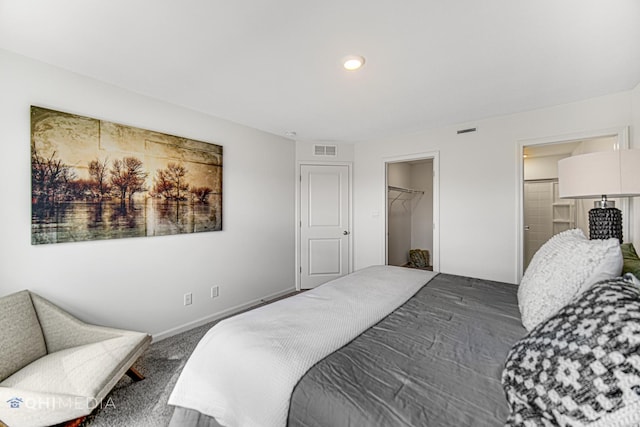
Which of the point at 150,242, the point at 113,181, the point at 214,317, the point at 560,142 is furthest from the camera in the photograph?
the point at 214,317

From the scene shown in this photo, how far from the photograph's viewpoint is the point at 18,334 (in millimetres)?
1651

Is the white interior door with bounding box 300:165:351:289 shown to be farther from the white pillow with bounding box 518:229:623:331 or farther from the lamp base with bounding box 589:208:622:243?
the white pillow with bounding box 518:229:623:331

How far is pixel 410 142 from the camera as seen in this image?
3.81 m

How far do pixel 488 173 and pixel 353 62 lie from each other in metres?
2.24

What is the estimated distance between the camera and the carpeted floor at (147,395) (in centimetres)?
160

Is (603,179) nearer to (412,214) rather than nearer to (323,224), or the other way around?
(323,224)

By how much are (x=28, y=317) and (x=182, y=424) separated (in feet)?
4.62

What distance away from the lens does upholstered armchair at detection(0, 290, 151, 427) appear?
1.34 meters

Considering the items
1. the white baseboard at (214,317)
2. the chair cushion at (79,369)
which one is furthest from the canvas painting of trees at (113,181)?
the white baseboard at (214,317)

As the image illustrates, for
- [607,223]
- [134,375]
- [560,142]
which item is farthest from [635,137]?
[134,375]

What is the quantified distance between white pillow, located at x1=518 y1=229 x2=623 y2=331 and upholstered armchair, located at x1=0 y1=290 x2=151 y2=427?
225 cm

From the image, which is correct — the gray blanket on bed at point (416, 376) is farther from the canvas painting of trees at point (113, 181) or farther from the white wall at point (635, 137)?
the canvas painting of trees at point (113, 181)

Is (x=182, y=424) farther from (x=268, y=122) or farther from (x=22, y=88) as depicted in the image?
(x=268, y=122)

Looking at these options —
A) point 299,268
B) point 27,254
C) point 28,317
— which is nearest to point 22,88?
point 27,254
